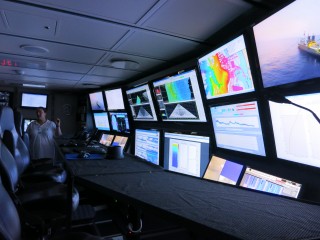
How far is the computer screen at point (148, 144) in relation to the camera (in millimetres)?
3160

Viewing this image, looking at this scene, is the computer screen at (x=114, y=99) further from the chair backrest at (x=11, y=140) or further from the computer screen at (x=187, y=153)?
the chair backrest at (x=11, y=140)

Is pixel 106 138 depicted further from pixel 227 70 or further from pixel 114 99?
pixel 227 70

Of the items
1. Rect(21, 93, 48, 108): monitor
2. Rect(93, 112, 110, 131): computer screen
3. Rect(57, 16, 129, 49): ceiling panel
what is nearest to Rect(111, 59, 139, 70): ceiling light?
Rect(57, 16, 129, 49): ceiling panel

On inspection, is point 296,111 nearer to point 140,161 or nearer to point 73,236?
point 140,161

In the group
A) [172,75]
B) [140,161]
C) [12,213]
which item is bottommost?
[12,213]

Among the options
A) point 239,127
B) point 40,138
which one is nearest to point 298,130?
point 239,127

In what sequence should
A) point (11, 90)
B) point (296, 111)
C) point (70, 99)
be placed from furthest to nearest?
point (70, 99) → point (11, 90) → point (296, 111)

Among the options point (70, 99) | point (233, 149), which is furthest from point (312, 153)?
point (70, 99)

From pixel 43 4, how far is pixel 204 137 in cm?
170

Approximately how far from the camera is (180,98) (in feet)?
8.77

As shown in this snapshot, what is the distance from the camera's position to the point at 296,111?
4.33 feet

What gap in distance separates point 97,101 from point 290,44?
14.5 ft

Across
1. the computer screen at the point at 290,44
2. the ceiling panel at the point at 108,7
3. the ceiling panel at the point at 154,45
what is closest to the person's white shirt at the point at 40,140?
the ceiling panel at the point at 154,45

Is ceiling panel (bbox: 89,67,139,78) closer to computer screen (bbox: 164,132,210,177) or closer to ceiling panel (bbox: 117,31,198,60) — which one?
ceiling panel (bbox: 117,31,198,60)
